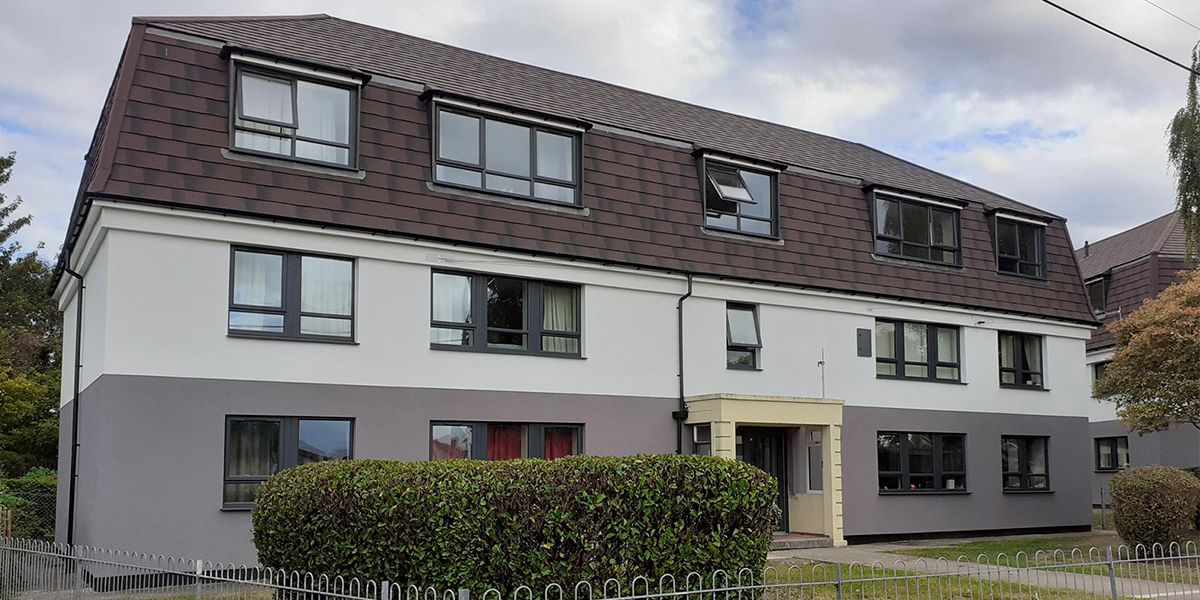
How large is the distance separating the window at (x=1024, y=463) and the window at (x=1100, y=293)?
38.0 feet

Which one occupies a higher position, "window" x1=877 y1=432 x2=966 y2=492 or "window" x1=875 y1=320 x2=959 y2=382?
"window" x1=875 y1=320 x2=959 y2=382

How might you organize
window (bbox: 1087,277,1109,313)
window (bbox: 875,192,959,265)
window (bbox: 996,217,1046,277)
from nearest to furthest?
1. window (bbox: 875,192,959,265)
2. window (bbox: 996,217,1046,277)
3. window (bbox: 1087,277,1109,313)

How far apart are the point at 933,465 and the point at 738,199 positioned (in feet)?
23.4

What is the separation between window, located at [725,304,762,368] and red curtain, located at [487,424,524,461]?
4558 mm

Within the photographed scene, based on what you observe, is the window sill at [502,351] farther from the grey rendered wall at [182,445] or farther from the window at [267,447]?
the window at [267,447]

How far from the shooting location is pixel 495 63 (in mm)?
22484

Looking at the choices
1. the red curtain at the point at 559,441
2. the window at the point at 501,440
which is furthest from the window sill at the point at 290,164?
the red curtain at the point at 559,441

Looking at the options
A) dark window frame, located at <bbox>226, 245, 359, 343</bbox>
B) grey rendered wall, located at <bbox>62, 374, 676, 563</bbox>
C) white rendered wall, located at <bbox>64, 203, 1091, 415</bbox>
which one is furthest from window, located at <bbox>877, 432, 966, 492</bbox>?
dark window frame, located at <bbox>226, 245, 359, 343</bbox>

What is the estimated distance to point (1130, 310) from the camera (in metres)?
32.9

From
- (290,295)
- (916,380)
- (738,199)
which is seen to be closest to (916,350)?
(916,380)

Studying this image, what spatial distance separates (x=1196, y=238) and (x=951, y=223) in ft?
15.9

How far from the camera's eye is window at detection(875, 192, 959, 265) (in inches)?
909

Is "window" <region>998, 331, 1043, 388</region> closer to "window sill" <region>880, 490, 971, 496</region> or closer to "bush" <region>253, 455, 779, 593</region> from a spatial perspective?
"window sill" <region>880, 490, 971, 496</region>

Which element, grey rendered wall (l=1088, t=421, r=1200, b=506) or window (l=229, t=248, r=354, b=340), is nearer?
window (l=229, t=248, r=354, b=340)
